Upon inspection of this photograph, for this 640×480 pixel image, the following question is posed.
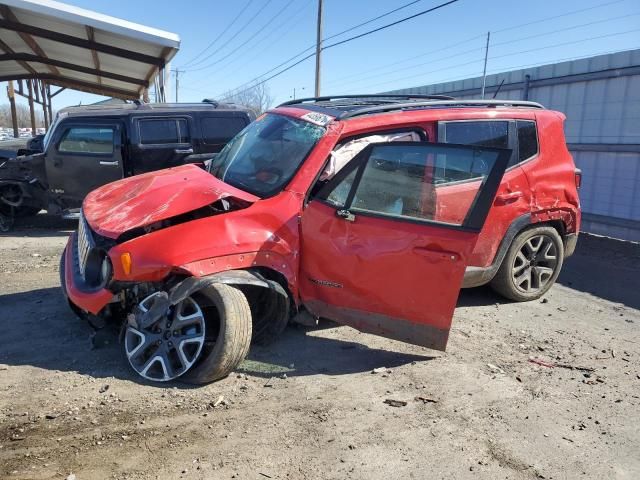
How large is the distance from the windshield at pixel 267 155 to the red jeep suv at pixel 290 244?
16mm

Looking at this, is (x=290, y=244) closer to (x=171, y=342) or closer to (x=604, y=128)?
(x=171, y=342)

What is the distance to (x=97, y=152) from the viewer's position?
27.3ft

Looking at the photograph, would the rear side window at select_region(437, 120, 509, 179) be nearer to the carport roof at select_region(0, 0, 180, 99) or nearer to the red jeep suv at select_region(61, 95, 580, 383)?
the red jeep suv at select_region(61, 95, 580, 383)

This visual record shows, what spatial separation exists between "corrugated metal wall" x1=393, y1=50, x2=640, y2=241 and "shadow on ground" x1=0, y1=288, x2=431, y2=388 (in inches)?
262

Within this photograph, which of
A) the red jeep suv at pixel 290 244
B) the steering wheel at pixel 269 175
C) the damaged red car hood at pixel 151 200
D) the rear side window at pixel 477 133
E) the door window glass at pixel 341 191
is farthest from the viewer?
the rear side window at pixel 477 133

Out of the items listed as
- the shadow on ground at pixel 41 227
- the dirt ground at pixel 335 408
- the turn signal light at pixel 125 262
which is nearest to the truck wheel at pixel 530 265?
the dirt ground at pixel 335 408

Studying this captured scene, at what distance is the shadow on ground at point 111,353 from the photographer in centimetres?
372

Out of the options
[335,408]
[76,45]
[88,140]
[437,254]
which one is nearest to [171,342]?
[335,408]

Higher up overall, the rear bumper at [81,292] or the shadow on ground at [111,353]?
the rear bumper at [81,292]

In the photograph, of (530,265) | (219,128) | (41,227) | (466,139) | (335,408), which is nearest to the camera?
(335,408)

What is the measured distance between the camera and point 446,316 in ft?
11.9

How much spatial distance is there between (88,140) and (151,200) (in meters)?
5.36

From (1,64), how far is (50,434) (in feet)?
56.5

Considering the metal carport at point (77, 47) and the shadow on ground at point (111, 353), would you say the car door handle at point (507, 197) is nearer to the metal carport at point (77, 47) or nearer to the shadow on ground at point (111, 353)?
the shadow on ground at point (111, 353)
